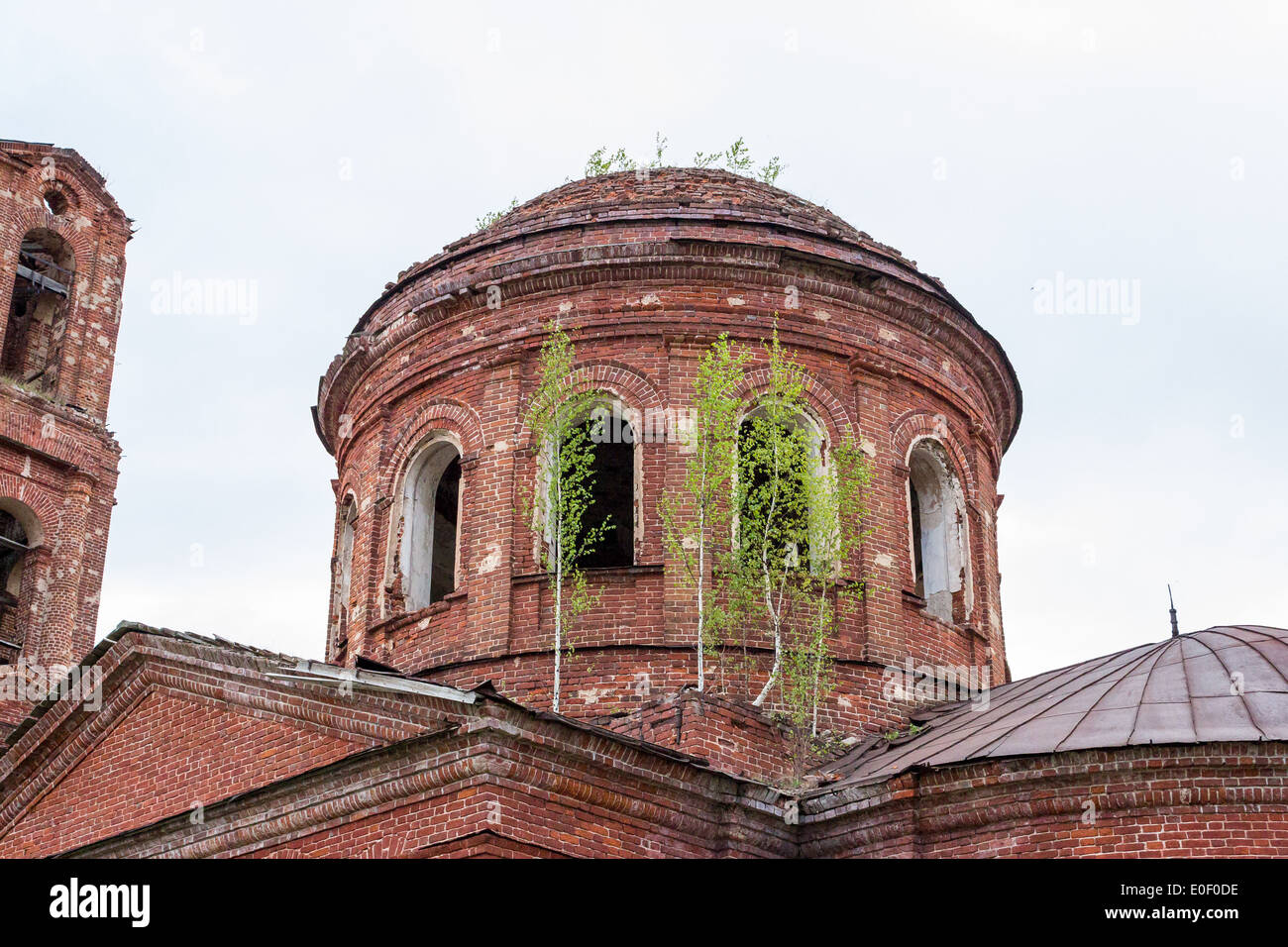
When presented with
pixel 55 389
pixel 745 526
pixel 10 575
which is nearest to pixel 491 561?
pixel 745 526

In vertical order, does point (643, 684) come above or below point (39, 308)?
below

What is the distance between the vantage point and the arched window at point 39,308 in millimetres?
22328

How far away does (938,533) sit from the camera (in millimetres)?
16172

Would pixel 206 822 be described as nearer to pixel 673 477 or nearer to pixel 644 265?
pixel 673 477

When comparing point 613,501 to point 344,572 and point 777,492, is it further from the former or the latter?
point 777,492

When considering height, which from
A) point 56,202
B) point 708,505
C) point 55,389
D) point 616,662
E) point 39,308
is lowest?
point 616,662

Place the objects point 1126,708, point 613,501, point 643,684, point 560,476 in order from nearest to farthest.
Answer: point 1126,708 < point 643,684 < point 560,476 < point 613,501

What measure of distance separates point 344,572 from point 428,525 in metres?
1.29

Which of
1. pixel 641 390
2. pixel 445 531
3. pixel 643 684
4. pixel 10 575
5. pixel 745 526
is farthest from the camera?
pixel 10 575

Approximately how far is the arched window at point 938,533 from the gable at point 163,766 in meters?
6.90

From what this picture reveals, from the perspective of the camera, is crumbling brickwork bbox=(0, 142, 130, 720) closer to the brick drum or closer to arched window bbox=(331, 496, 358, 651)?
the brick drum

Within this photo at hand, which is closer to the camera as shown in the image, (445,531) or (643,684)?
(643,684)

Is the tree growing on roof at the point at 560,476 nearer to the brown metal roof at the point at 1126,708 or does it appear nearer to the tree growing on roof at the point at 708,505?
the tree growing on roof at the point at 708,505
